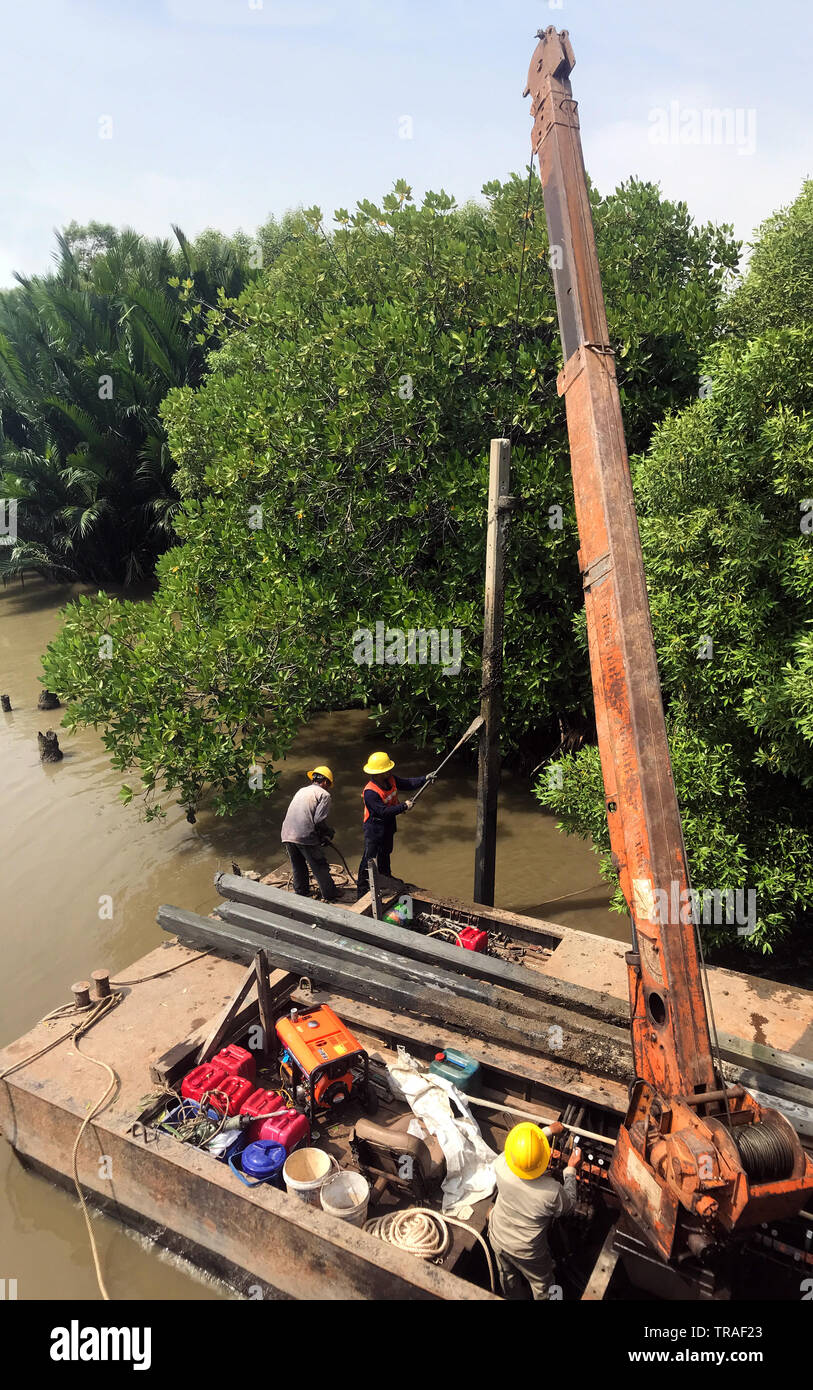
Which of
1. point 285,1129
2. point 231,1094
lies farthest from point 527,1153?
point 231,1094

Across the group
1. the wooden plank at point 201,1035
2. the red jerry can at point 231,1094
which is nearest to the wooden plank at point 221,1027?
the wooden plank at point 201,1035

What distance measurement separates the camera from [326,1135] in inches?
196

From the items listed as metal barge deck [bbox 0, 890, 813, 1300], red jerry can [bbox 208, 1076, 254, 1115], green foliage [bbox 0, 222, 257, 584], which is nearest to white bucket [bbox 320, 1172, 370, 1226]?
metal barge deck [bbox 0, 890, 813, 1300]

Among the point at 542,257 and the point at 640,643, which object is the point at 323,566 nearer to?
the point at 542,257

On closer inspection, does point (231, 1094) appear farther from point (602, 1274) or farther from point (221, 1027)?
point (602, 1274)

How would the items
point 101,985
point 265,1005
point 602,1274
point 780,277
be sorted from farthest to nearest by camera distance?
point 780,277
point 101,985
point 265,1005
point 602,1274

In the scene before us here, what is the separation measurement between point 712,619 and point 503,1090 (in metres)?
3.60

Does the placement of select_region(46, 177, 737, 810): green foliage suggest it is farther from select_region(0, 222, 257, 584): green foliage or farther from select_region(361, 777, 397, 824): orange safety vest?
select_region(0, 222, 257, 584): green foliage

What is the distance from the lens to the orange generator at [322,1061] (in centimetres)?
489

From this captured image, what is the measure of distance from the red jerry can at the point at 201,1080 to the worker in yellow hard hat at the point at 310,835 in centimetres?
213

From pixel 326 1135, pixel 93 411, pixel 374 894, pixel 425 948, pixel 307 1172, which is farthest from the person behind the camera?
pixel 93 411

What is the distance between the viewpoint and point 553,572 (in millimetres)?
9336

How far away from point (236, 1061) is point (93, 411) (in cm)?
1997

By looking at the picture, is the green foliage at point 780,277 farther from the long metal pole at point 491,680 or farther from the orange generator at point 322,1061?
the orange generator at point 322,1061
